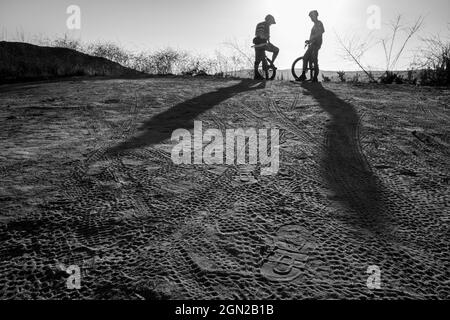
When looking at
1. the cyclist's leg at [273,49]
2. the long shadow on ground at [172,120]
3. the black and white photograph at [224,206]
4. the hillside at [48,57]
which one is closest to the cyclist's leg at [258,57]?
the cyclist's leg at [273,49]

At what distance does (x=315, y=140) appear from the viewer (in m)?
3.70

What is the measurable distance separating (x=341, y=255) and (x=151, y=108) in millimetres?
4176

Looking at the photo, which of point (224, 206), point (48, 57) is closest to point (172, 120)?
point (224, 206)

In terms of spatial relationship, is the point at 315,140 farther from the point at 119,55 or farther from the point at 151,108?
the point at 119,55

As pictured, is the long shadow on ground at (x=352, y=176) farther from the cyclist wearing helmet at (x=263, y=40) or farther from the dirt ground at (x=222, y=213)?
the cyclist wearing helmet at (x=263, y=40)

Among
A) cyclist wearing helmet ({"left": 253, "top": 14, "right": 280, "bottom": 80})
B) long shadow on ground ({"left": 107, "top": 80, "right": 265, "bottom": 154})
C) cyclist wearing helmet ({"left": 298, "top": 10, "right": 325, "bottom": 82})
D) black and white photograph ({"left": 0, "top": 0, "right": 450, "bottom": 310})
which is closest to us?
black and white photograph ({"left": 0, "top": 0, "right": 450, "bottom": 310})

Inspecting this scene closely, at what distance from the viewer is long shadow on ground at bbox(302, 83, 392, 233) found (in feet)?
6.98

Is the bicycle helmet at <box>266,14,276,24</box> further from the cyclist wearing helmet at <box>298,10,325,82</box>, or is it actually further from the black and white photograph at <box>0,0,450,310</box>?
the black and white photograph at <box>0,0,450,310</box>

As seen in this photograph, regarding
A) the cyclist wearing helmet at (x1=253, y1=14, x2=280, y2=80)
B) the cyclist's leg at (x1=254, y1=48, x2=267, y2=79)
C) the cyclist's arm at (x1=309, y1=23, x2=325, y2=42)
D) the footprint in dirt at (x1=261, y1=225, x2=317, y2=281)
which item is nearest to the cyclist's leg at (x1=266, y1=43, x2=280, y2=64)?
the cyclist wearing helmet at (x1=253, y1=14, x2=280, y2=80)

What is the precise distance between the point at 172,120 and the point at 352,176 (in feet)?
8.58

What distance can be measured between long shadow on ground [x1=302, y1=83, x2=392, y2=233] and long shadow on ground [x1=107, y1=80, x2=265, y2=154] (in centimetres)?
182

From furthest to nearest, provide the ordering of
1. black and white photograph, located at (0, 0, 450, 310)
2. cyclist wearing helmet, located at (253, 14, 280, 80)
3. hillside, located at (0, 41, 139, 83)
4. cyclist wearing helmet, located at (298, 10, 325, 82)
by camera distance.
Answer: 1. hillside, located at (0, 41, 139, 83)
2. cyclist wearing helmet, located at (253, 14, 280, 80)
3. cyclist wearing helmet, located at (298, 10, 325, 82)
4. black and white photograph, located at (0, 0, 450, 310)

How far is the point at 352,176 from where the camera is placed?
2.77m

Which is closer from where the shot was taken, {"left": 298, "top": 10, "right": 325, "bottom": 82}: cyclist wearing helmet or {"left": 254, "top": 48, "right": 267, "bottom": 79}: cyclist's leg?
{"left": 298, "top": 10, "right": 325, "bottom": 82}: cyclist wearing helmet
